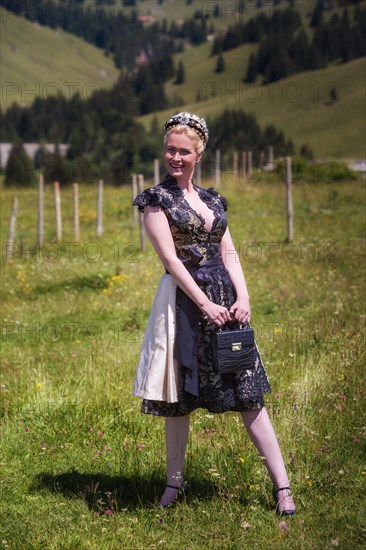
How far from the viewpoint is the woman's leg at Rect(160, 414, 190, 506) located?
502cm

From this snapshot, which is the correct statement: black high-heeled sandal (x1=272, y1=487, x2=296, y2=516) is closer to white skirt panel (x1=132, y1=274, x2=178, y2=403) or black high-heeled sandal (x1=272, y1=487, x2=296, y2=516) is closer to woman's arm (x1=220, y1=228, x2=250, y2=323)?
white skirt panel (x1=132, y1=274, x2=178, y2=403)

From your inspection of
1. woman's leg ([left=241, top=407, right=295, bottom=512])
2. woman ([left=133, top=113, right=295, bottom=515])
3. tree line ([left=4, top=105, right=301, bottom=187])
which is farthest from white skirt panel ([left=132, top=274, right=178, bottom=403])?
tree line ([left=4, top=105, right=301, bottom=187])

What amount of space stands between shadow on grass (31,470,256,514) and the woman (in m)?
0.23

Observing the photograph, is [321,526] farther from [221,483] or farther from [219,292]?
[219,292]

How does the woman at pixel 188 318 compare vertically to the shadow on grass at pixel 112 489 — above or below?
above

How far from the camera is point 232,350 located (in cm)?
469

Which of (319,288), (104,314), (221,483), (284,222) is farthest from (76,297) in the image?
(284,222)

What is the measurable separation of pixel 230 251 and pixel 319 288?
8.87 metres

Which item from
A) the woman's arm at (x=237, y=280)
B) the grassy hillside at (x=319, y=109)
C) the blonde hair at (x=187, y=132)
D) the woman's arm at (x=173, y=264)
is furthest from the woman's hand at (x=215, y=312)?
the grassy hillside at (x=319, y=109)

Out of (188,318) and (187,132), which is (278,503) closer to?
(188,318)

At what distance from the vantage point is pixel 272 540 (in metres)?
4.39

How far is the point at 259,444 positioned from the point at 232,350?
0.64m

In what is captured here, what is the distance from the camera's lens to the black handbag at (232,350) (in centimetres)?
467

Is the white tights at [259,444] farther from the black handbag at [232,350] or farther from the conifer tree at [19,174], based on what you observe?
the conifer tree at [19,174]
